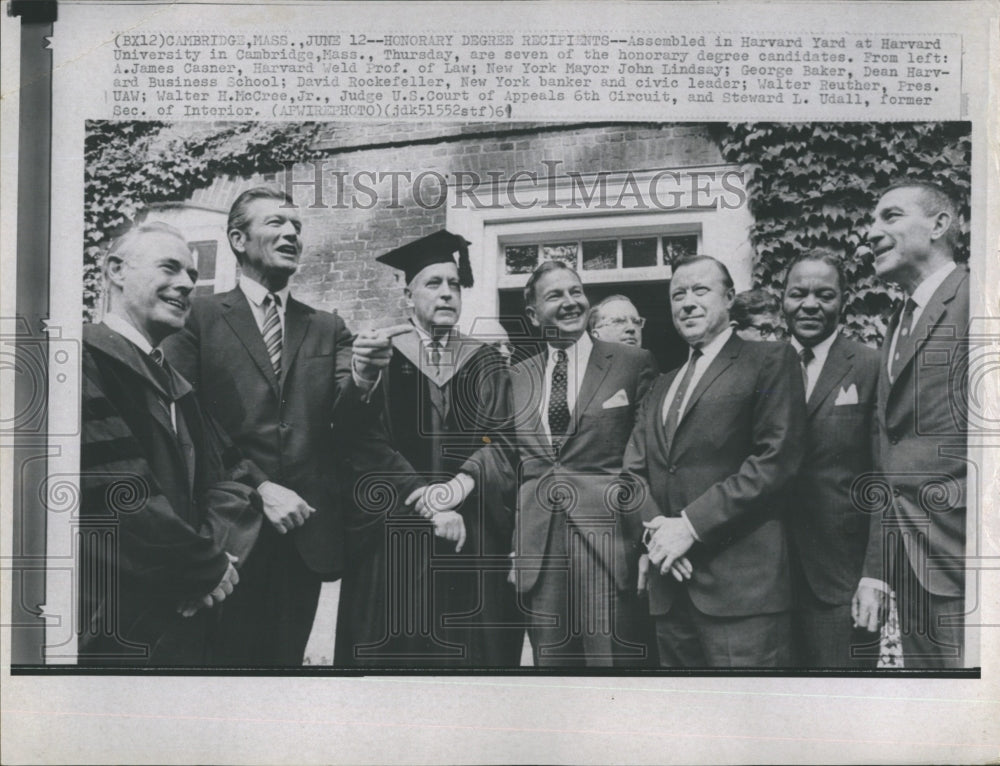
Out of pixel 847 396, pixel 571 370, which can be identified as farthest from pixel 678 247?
pixel 847 396

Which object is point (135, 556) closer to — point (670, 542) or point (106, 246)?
point (106, 246)

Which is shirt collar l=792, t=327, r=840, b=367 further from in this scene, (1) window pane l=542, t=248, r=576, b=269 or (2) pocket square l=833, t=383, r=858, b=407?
(1) window pane l=542, t=248, r=576, b=269

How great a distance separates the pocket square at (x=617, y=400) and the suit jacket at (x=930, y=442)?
4.84 ft

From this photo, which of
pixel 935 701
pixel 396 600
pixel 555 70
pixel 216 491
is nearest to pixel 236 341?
pixel 216 491

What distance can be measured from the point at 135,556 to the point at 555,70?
3.72 meters

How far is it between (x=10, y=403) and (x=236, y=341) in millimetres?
1355

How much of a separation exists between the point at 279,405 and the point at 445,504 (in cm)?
111

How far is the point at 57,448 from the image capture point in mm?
6527

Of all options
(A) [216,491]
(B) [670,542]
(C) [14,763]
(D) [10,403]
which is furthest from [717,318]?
(C) [14,763]

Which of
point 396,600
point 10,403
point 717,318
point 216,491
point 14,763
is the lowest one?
point 14,763

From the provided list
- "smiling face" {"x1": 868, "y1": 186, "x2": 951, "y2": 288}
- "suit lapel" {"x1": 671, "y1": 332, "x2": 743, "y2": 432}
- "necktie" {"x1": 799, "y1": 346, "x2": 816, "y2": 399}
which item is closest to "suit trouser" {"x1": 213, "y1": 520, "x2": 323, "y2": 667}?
"suit lapel" {"x1": 671, "y1": 332, "x2": 743, "y2": 432}

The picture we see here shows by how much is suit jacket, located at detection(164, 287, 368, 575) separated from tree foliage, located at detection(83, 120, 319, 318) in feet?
2.24

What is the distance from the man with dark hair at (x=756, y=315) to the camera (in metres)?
6.54

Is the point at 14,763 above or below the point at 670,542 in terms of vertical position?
below
